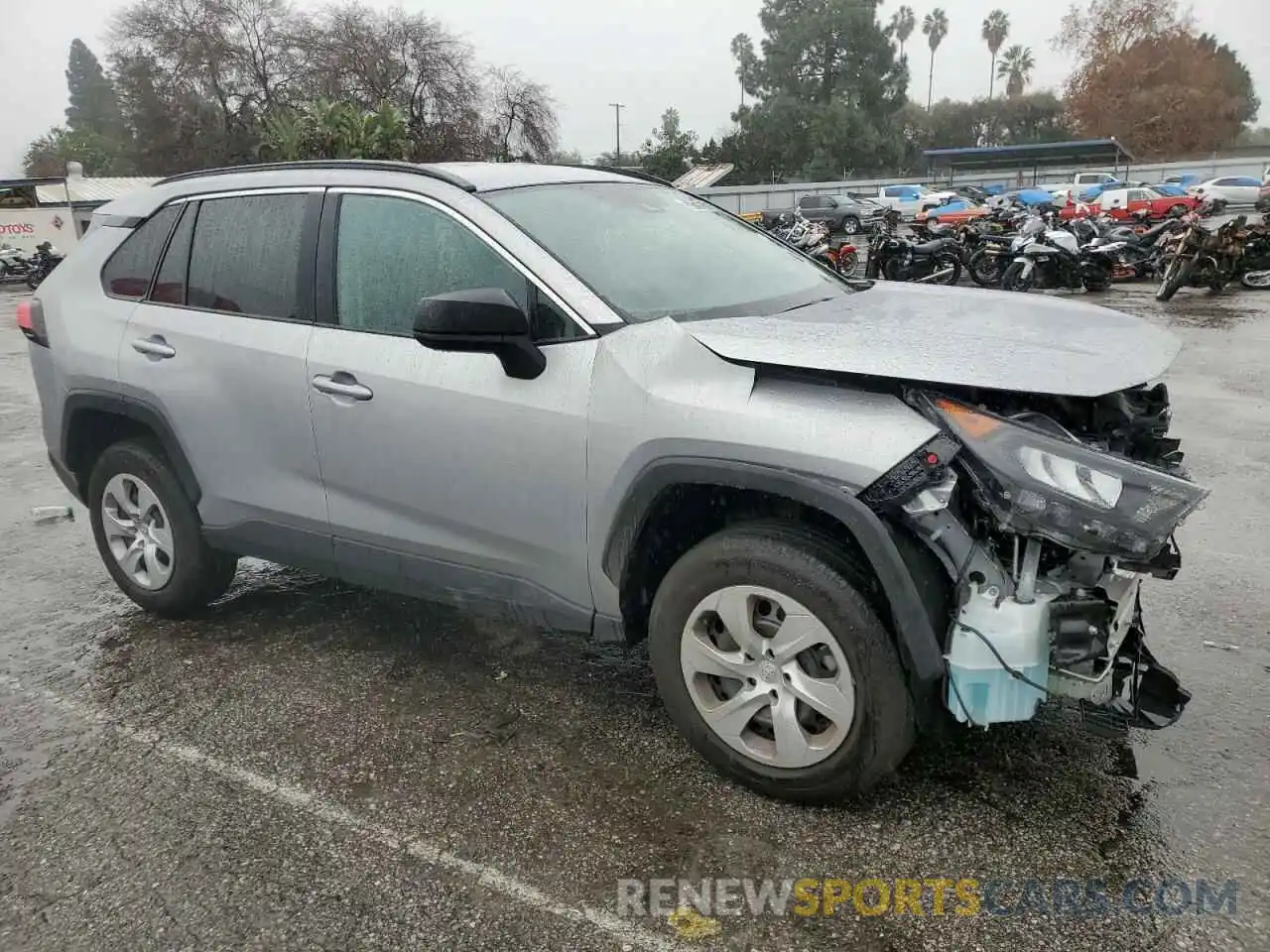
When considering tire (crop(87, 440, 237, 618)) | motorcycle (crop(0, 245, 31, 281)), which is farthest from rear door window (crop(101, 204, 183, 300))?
motorcycle (crop(0, 245, 31, 281))

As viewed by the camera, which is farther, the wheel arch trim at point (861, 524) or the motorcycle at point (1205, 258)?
the motorcycle at point (1205, 258)

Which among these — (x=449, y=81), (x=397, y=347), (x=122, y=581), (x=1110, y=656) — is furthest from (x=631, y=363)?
(x=449, y=81)

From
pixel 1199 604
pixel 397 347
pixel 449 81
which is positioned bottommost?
pixel 1199 604

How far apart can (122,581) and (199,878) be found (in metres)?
2.11

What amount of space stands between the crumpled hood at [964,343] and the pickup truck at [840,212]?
1351 inches

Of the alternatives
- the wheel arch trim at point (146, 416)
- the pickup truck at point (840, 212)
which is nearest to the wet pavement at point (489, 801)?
the wheel arch trim at point (146, 416)

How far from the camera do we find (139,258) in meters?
4.09

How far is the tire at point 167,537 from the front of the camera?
400cm

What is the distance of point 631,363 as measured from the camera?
283 cm

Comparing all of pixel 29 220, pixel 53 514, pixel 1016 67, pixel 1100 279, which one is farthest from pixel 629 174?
pixel 1016 67

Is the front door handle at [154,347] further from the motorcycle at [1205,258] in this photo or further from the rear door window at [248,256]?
the motorcycle at [1205,258]

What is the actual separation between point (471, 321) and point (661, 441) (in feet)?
2.05

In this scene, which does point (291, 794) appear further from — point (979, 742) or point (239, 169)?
point (239, 169)

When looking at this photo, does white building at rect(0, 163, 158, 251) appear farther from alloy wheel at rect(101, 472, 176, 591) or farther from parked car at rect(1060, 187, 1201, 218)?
alloy wheel at rect(101, 472, 176, 591)
